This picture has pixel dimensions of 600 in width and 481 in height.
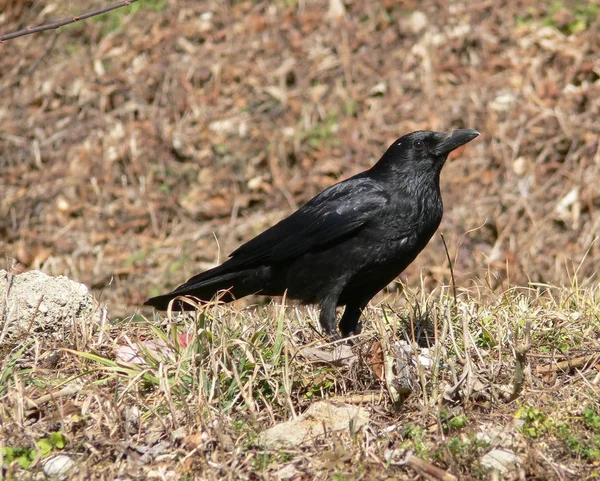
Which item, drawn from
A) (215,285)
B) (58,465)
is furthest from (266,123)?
(58,465)

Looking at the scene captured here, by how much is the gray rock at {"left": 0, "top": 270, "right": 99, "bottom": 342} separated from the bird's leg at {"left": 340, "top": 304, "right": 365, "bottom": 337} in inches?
54.6

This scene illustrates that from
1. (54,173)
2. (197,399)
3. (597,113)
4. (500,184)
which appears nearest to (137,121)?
(54,173)

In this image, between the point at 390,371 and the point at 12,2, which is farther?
the point at 12,2

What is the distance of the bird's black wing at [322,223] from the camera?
4695 millimetres

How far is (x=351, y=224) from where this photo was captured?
4.67 m

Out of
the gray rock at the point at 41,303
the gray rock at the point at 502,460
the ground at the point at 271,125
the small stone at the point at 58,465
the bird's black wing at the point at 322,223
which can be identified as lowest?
the ground at the point at 271,125

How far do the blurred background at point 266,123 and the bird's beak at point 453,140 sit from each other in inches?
126

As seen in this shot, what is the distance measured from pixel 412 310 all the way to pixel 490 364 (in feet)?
1.93

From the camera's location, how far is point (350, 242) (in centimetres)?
468

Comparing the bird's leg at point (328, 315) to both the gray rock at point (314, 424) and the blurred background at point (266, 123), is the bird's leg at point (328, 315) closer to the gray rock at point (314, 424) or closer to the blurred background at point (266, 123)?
the gray rock at point (314, 424)

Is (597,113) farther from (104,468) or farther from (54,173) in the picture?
(104,468)

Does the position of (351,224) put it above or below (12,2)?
below

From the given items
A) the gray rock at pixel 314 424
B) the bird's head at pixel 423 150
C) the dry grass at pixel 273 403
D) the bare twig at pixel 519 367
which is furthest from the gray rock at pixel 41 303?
the bare twig at pixel 519 367

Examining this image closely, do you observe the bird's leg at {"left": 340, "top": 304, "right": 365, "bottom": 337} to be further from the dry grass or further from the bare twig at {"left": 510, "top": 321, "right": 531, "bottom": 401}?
the bare twig at {"left": 510, "top": 321, "right": 531, "bottom": 401}
